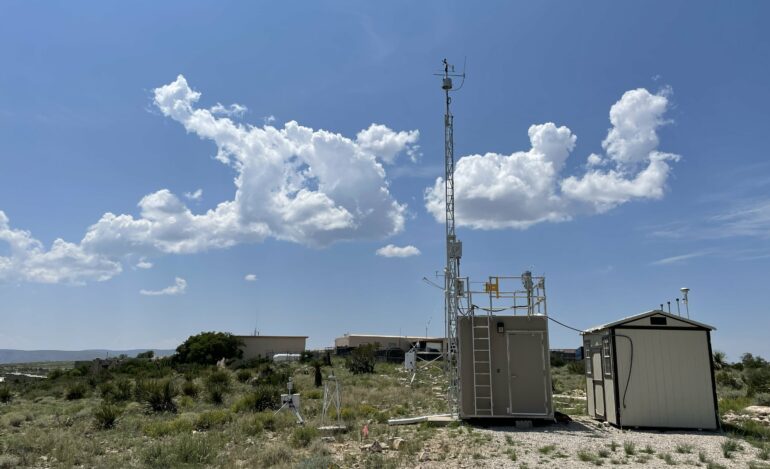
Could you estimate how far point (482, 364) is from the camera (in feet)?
53.3

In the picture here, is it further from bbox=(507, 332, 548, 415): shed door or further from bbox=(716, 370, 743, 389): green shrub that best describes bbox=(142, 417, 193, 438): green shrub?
bbox=(716, 370, 743, 389): green shrub

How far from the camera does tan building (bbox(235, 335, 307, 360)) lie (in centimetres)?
6644

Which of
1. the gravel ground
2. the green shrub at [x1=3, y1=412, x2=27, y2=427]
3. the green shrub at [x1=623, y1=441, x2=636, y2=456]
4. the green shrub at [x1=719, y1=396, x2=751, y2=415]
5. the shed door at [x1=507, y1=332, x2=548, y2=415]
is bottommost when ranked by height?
the green shrub at [x1=3, y1=412, x2=27, y2=427]

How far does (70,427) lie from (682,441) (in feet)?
54.0

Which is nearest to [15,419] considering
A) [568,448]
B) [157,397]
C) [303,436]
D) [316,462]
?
[157,397]

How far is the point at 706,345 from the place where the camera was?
15.3 metres

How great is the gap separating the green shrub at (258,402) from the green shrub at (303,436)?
5605 mm

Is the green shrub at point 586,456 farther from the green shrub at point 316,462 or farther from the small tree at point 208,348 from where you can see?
the small tree at point 208,348

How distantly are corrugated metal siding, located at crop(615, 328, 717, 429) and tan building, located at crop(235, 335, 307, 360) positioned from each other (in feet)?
179

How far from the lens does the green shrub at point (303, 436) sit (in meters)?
13.3

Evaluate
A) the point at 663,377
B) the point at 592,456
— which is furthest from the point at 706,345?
the point at 592,456

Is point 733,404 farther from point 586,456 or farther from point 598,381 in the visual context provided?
point 586,456

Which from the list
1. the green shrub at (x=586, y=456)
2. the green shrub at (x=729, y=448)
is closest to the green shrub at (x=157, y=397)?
the green shrub at (x=586, y=456)

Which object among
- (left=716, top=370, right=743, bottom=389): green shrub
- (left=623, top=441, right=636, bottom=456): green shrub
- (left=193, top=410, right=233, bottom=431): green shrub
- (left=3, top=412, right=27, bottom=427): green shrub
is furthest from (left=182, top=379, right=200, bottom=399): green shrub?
(left=716, top=370, right=743, bottom=389): green shrub
